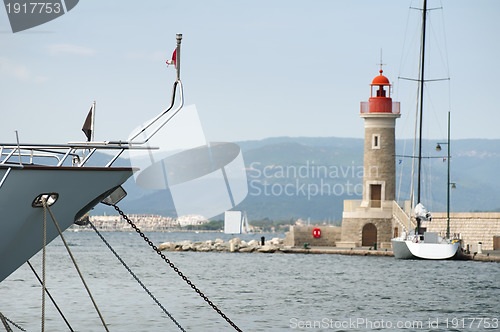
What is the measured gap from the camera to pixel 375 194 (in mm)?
49125

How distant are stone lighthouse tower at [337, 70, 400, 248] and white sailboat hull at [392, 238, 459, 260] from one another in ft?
15.9

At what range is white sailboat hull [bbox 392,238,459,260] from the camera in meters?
42.1

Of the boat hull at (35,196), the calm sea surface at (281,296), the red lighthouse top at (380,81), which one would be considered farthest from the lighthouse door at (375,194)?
Answer: the boat hull at (35,196)

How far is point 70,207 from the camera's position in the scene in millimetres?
11688

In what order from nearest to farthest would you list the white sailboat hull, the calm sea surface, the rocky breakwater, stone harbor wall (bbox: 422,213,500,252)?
1. the calm sea surface
2. the white sailboat hull
3. stone harbor wall (bbox: 422,213,500,252)
4. the rocky breakwater

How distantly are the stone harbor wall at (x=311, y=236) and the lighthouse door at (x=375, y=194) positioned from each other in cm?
342

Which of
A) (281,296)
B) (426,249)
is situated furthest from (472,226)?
(281,296)

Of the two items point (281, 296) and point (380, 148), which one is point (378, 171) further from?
point (281, 296)

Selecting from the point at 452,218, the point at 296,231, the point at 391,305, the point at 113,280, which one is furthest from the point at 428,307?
the point at 296,231

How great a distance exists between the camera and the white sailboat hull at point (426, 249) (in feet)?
138

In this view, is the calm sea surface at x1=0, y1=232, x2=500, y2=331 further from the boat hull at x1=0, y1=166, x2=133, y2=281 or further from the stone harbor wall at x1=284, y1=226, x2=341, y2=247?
the boat hull at x1=0, y1=166, x2=133, y2=281

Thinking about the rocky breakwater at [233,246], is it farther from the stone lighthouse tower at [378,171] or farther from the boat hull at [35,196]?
the boat hull at [35,196]

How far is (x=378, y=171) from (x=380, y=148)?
1.25m

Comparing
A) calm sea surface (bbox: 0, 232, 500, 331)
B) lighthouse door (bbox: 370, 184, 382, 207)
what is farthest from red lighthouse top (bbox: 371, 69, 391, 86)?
calm sea surface (bbox: 0, 232, 500, 331)
